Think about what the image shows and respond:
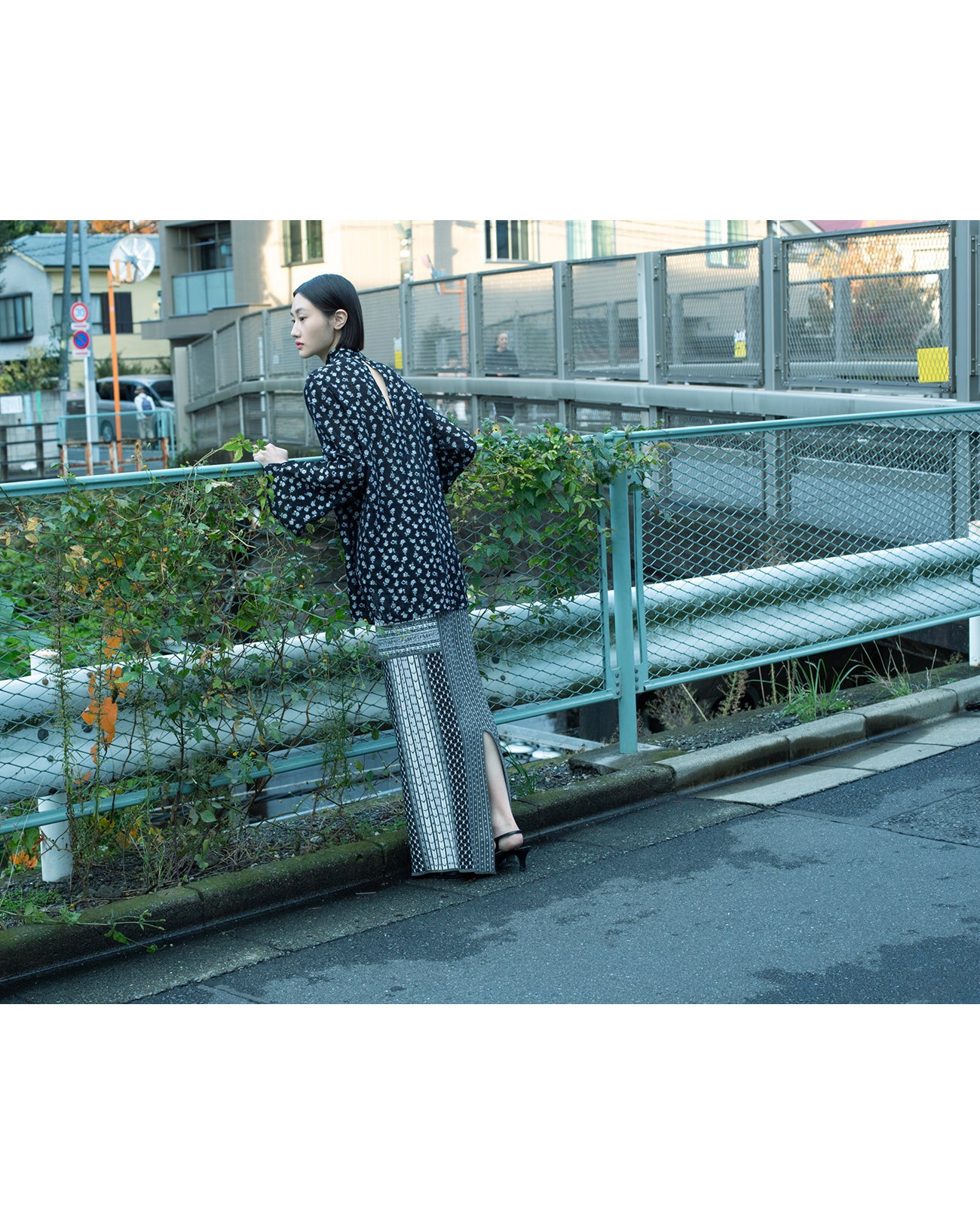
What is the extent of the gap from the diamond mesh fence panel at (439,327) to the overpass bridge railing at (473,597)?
11.8 meters

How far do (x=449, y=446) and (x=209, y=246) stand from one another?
42969 millimetres

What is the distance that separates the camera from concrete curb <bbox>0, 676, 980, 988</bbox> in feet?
13.2

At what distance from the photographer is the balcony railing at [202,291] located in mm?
43156

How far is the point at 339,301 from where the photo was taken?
452 centimetres

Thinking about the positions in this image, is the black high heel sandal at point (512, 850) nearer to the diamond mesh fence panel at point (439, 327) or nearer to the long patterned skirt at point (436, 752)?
the long patterned skirt at point (436, 752)

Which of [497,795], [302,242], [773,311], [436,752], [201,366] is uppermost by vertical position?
[302,242]

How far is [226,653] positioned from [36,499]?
0.77 metres

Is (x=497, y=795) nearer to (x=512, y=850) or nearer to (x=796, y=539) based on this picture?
(x=512, y=850)

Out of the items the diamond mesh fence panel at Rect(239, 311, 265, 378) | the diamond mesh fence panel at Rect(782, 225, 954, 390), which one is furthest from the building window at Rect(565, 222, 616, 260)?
the diamond mesh fence panel at Rect(782, 225, 954, 390)

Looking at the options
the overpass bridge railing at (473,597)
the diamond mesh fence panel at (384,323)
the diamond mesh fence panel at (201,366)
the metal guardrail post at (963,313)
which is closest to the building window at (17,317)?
the diamond mesh fence panel at (201,366)

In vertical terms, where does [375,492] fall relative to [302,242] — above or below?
below

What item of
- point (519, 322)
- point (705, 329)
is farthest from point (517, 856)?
point (519, 322)

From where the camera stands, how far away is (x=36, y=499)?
166 inches

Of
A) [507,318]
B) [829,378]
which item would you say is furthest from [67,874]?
[507,318]
